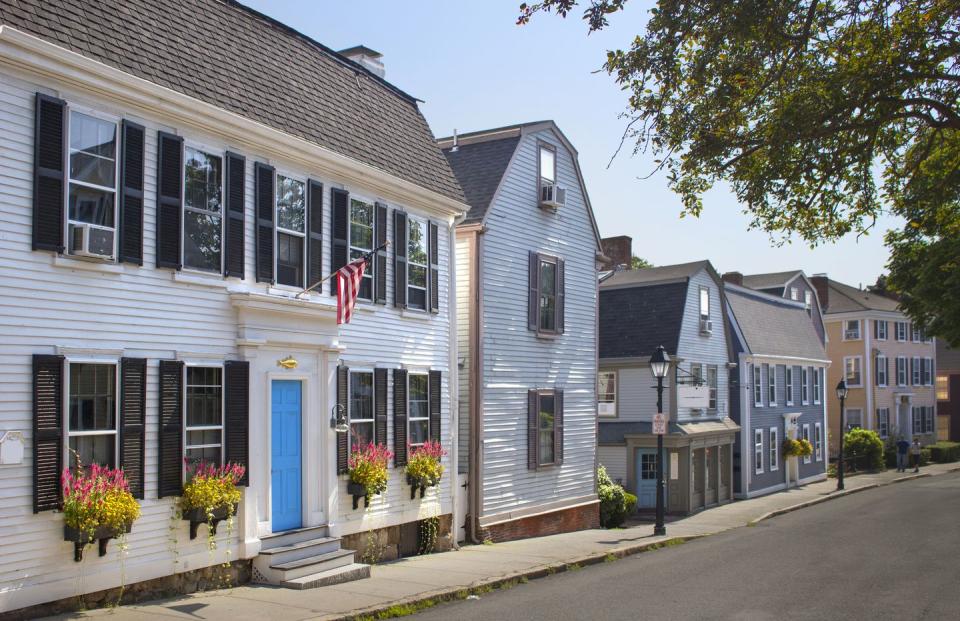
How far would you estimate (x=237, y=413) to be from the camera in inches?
504

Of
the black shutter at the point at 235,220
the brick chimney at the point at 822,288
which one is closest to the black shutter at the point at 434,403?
the black shutter at the point at 235,220

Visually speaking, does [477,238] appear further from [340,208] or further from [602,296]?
[602,296]

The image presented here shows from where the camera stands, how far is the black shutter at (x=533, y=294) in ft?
70.4

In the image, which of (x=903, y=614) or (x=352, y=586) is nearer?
(x=903, y=614)

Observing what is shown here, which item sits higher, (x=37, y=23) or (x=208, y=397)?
(x=37, y=23)

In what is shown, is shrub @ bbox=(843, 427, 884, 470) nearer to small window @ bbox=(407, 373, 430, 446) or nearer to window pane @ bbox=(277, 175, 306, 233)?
small window @ bbox=(407, 373, 430, 446)

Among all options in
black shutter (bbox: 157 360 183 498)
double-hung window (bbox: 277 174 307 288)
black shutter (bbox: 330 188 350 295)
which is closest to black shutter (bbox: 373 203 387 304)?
black shutter (bbox: 330 188 350 295)

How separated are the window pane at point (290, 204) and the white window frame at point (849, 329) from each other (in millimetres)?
50855

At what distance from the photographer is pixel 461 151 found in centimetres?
2231

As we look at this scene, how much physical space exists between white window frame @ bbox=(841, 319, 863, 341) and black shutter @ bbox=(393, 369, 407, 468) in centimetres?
4802

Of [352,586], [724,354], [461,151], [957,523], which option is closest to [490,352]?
[461,151]

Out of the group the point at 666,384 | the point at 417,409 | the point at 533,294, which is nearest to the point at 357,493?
the point at 417,409

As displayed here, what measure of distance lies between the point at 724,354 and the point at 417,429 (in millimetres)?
21844

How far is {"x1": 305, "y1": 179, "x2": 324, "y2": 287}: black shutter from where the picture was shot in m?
14.4
